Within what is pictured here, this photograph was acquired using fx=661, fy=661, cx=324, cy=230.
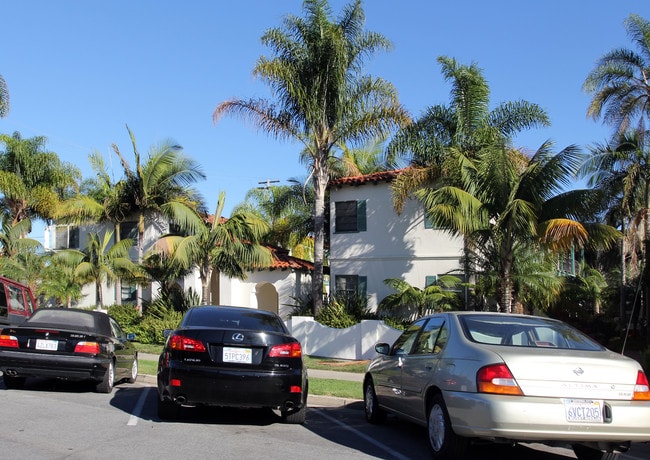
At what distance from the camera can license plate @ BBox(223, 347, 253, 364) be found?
7977 mm

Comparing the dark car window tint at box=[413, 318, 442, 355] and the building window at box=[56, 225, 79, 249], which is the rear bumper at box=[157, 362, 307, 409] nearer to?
the dark car window tint at box=[413, 318, 442, 355]

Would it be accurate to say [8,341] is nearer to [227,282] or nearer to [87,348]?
[87,348]

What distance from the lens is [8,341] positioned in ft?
33.9

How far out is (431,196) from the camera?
1673 centimetres

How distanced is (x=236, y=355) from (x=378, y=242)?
16.4 metres

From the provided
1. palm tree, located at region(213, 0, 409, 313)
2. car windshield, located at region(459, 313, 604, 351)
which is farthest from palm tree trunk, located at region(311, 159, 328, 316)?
car windshield, located at region(459, 313, 604, 351)

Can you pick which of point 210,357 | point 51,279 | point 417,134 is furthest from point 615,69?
point 51,279

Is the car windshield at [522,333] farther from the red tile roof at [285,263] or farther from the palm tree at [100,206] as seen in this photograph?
the palm tree at [100,206]

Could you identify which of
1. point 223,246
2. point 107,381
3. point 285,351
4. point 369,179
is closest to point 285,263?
point 223,246

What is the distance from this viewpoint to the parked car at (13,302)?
14750 mm

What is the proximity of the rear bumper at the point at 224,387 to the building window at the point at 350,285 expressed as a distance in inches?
624

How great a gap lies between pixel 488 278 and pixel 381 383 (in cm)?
949

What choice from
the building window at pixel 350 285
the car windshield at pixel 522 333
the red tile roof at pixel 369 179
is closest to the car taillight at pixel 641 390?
the car windshield at pixel 522 333

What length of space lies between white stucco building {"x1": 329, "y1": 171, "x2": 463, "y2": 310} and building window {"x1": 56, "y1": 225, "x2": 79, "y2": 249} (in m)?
14.2
